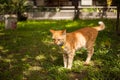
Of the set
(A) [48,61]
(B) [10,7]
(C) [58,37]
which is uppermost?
(C) [58,37]

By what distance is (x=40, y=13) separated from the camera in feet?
70.9

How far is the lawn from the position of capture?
714cm

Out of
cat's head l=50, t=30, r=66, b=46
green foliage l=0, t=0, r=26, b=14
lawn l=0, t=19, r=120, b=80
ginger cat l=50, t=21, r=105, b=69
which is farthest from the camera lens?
green foliage l=0, t=0, r=26, b=14

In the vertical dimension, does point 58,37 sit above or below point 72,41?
above

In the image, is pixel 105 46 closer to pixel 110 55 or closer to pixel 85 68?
pixel 110 55

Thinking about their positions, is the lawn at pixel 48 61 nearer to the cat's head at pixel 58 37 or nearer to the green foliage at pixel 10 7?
the cat's head at pixel 58 37

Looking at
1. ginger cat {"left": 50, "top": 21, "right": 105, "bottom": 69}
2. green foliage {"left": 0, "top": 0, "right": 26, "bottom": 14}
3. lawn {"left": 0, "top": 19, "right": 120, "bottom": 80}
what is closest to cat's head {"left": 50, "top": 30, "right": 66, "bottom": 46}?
ginger cat {"left": 50, "top": 21, "right": 105, "bottom": 69}

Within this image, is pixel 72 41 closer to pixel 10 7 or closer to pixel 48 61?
pixel 48 61

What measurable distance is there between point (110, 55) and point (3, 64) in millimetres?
3535

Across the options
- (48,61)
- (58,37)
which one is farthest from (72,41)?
(48,61)

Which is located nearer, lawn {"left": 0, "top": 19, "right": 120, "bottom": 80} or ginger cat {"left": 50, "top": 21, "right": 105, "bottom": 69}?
ginger cat {"left": 50, "top": 21, "right": 105, "bottom": 69}

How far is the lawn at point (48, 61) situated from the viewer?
714 centimetres

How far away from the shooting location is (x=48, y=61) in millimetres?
8625

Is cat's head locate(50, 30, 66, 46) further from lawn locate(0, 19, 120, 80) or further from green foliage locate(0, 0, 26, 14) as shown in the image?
green foliage locate(0, 0, 26, 14)
